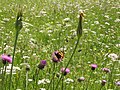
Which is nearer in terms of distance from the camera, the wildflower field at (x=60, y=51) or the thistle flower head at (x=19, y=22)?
the thistle flower head at (x=19, y=22)

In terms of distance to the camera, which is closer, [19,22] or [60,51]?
[19,22]

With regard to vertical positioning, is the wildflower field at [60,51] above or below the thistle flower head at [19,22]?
below

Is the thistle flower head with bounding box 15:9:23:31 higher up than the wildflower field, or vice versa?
the thistle flower head with bounding box 15:9:23:31

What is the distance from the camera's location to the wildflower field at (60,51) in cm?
267

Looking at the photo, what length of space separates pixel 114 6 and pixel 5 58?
8193 millimetres

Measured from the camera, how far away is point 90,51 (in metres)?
5.35

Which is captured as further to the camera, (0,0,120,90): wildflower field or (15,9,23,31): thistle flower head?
(0,0,120,90): wildflower field

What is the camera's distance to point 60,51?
183cm

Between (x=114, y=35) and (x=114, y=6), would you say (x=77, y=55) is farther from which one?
(x=114, y=6)

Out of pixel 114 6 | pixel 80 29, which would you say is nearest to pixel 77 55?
pixel 80 29

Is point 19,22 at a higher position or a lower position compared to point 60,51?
higher

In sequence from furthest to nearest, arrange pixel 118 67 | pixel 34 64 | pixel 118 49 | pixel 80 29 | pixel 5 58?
pixel 118 49
pixel 118 67
pixel 34 64
pixel 5 58
pixel 80 29

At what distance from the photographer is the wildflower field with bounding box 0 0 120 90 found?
8.75 ft

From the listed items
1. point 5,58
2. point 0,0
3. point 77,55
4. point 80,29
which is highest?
point 80,29
